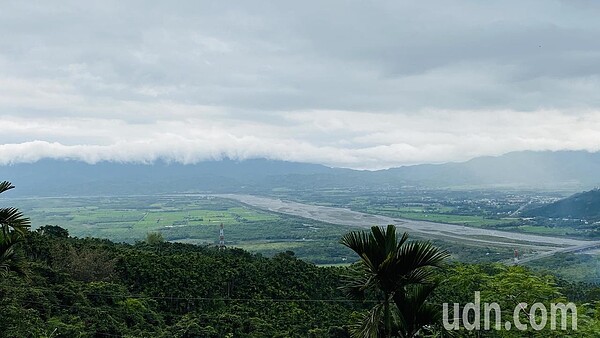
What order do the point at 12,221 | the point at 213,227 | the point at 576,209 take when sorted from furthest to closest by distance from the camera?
the point at 576,209 < the point at 213,227 < the point at 12,221

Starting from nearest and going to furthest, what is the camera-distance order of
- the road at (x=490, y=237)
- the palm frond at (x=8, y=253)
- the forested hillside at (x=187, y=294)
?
the palm frond at (x=8, y=253)
the forested hillside at (x=187, y=294)
the road at (x=490, y=237)

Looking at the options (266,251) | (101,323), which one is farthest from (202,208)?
(101,323)

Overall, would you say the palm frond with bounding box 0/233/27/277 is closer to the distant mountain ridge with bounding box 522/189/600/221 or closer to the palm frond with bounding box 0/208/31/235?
the palm frond with bounding box 0/208/31/235

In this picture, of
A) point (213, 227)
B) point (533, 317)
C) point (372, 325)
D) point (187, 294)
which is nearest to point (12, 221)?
point (372, 325)

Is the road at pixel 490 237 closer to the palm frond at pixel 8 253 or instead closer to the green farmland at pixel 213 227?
the green farmland at pixel 213 227

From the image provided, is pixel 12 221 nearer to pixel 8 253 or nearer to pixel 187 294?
pixel 8 253

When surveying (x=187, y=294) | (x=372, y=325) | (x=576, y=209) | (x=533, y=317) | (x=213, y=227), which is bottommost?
(x=213, y=227)

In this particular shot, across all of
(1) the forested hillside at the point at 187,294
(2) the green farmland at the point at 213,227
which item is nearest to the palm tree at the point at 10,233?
(1) the forested hillside at the point at 187,294
